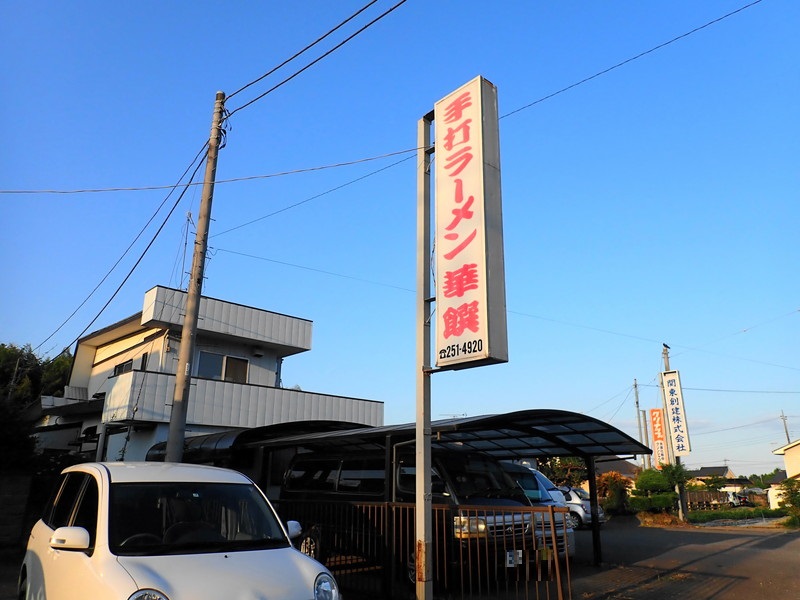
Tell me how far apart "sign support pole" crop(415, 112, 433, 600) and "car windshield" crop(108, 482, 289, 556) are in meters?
1.82

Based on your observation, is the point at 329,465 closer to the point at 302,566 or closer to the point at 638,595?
the point at 638,595

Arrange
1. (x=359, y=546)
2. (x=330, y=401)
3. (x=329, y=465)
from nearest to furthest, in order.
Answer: (x=359, y=546)
(x=329, y=465)
(x=330, y=401)

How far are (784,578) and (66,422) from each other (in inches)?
995

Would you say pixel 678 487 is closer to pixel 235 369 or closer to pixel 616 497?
pixel 616 497

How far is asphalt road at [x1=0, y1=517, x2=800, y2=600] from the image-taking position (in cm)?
831

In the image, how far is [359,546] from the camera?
8.58m

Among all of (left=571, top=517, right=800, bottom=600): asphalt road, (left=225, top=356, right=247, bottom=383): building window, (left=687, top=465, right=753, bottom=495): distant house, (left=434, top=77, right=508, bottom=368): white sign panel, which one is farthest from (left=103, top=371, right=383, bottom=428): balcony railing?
(left=687, top=465, right=753, bottom=495): distant house

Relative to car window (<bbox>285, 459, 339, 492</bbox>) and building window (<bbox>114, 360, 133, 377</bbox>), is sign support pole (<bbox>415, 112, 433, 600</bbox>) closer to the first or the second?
car window (<bbox>285, 459, 339, 492</bbox>)

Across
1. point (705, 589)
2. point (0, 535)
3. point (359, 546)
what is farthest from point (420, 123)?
point (0, 535)

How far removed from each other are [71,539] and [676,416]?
79.0 feet

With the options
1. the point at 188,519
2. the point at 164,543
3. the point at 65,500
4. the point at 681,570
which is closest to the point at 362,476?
the point at 65,500

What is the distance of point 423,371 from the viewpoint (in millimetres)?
6785

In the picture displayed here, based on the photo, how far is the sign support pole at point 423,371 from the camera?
6.34m

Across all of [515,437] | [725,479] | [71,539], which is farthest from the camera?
[725,479]
